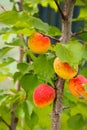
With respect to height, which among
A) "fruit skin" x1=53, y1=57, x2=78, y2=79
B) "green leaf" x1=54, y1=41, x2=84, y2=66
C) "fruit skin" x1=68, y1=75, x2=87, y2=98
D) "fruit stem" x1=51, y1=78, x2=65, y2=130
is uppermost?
"green leaf" x1=54, y1=41, x2=84, y2=66

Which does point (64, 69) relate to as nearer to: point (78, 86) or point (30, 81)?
point (78, 86)

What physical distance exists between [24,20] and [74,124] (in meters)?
0.31

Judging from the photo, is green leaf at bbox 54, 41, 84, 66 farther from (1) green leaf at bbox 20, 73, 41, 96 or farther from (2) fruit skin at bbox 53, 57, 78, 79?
(1) green leaf at bbox 20, 73, 41, 96

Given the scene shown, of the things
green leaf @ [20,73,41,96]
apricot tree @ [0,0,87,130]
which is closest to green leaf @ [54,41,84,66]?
apricot tree @ [0,0,87,130]

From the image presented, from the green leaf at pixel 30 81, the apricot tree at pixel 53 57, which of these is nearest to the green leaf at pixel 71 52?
the apricot tree at pixel 53 57

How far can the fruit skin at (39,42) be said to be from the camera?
0.74m

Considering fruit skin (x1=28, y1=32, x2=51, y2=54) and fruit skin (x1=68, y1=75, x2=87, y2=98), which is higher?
fruit skin (x1=28, y1=32, x2=51, y2=54)

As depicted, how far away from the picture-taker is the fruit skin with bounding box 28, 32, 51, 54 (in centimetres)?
74

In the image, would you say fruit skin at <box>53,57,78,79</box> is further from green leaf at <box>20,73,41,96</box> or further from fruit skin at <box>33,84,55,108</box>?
green leaf at <box>20,73,41,96</box>

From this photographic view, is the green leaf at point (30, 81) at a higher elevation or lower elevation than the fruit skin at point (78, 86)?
lower

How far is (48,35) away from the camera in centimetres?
74

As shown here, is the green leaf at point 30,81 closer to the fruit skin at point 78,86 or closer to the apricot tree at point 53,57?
the apricot tree at point 53,57

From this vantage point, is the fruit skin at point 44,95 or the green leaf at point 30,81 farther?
the green leaf at point 30,81

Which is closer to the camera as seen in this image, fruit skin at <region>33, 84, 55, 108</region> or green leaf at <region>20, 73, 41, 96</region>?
fruit skin at <region>33, 84, 55, 108</region>
